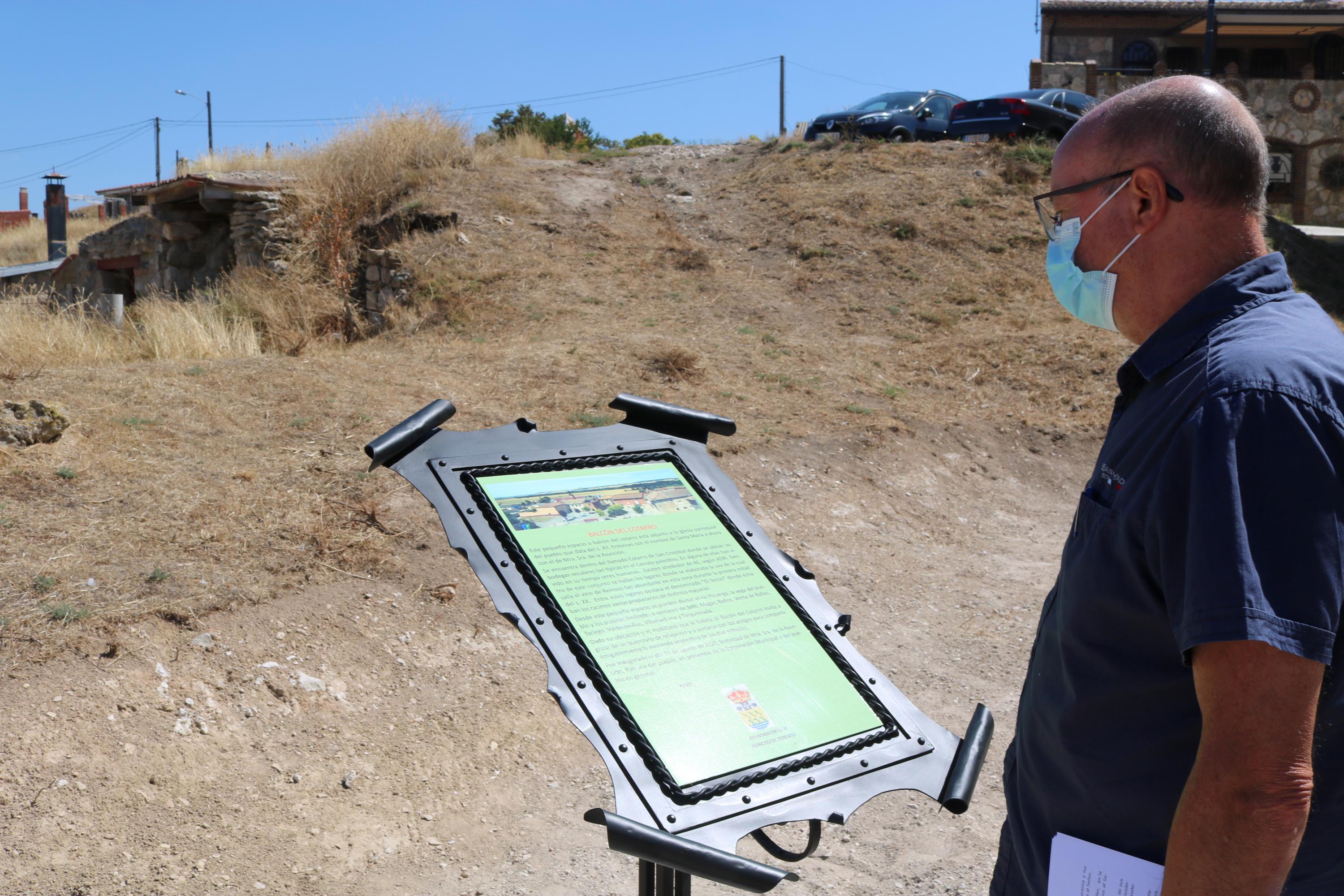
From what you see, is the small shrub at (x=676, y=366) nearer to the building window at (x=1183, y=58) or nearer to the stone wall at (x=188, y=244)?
the stone wall at (x=188, y=244)

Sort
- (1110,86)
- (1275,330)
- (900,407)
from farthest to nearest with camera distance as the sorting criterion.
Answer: (1110,86), (900,407), (1275,330)

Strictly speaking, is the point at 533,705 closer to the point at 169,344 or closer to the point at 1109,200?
the point at 1109,200

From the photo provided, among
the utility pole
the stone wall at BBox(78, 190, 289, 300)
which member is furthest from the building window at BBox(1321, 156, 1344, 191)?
the stone wall at BBox(78, 190, 289, 300)

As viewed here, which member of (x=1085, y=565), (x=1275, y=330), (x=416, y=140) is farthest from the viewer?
(x=416, y=140)

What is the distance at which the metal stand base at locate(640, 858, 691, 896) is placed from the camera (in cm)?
190

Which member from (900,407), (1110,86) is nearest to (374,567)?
(900,407)

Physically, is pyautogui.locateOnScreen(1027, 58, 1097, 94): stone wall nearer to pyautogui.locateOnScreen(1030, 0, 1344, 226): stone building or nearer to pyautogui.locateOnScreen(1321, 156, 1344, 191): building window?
pyautogui.locateOnScreen(1030, 0, 1344, 226): stone building

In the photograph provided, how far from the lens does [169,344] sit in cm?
871

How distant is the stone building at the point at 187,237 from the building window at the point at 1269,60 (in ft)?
89.8

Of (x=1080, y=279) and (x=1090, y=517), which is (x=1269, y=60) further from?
(x=1090, y=517)

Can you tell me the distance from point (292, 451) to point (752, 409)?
3505 millimetres

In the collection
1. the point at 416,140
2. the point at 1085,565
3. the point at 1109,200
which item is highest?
the point at 416,140

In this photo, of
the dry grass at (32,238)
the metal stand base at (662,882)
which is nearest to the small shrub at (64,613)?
the metal stand base at (662,882)

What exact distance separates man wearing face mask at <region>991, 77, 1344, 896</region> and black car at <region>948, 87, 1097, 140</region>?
52.5 feet
